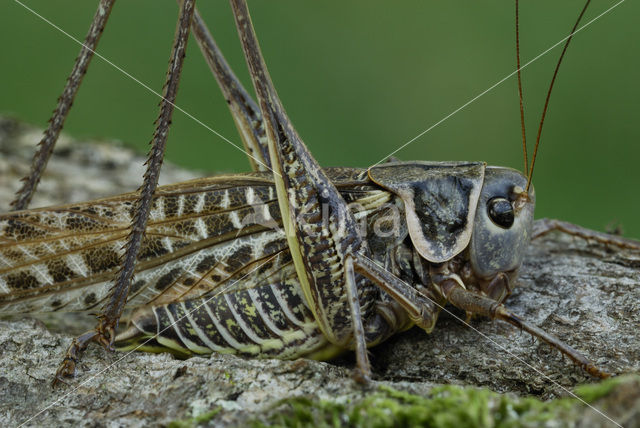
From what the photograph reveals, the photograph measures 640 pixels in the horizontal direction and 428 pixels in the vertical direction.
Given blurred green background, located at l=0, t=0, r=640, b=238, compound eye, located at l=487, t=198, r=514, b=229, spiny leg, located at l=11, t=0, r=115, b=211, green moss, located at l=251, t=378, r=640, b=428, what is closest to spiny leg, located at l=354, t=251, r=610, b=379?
compound eye, located at l=487, t=198, r=514, b=229

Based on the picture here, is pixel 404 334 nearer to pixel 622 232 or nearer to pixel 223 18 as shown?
pixel 622 232

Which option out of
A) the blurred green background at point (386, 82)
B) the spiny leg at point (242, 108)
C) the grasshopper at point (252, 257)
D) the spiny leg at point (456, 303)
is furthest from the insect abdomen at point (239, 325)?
the blurred green background at point (386, 82)

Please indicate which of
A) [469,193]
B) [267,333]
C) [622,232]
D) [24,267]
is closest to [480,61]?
[622,232]

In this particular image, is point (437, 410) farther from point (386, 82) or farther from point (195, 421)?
point (386, 82)

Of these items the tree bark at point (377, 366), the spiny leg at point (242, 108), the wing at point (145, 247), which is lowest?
the tree bark at point (377, 366)

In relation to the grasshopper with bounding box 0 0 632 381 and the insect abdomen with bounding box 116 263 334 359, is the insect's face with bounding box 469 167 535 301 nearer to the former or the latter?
the grasshopper with bounding box 0 0 632 381

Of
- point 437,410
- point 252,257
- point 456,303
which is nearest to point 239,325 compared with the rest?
point 252,257

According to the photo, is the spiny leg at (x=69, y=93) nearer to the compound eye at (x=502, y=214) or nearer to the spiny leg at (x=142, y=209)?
the spiny leg at (x=142, y=209)
